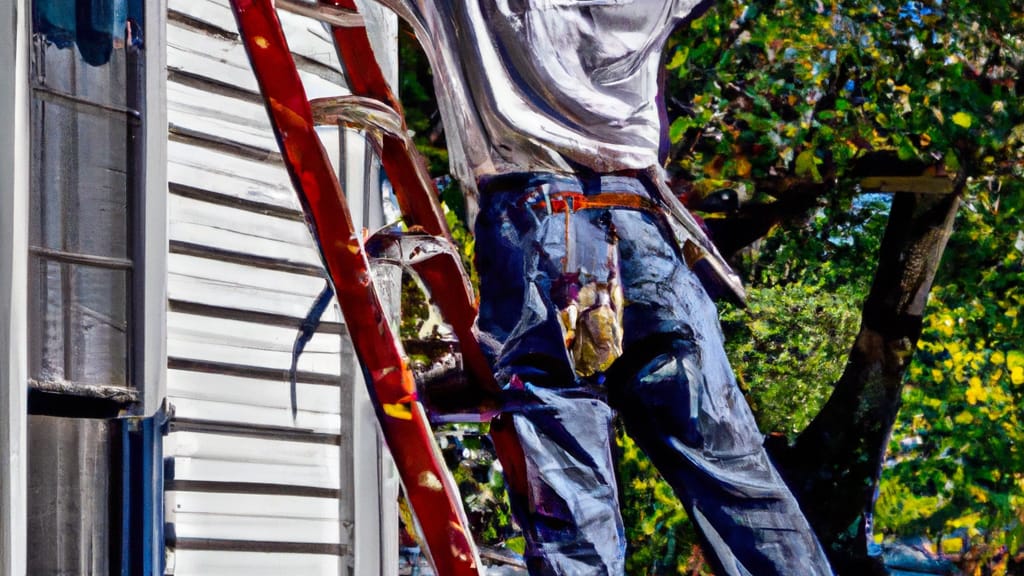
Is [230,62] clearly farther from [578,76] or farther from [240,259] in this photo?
[578,76]

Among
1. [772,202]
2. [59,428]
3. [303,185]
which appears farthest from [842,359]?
[59,428]

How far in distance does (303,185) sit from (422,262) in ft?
1.03

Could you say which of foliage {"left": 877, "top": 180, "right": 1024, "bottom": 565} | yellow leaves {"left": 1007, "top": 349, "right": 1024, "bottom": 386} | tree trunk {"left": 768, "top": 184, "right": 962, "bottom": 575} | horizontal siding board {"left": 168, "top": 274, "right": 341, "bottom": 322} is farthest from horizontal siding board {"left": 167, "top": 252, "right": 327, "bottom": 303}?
yellow leaves {"left": 1007, "top": 349, "right": 1024, "bottom": 386}

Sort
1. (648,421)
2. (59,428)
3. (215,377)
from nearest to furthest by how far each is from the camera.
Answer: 1. (59,428)
2. (648,421)
3. (215,377)

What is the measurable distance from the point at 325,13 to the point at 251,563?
1.27 metres

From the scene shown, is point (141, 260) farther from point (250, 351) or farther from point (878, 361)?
point (878, 361)

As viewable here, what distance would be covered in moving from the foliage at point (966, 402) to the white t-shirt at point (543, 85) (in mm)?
1742

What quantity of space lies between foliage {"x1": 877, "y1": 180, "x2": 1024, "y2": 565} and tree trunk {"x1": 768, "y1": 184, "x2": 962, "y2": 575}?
0.15ft

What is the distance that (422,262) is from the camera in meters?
2.36

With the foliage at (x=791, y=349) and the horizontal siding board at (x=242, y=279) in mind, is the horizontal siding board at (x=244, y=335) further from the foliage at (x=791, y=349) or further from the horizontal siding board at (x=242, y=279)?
the foliage at (x=791, y=349)

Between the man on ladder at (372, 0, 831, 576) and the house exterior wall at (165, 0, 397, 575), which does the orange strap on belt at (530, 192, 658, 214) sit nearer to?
the man on ladder at (372, 0, 831, 576)

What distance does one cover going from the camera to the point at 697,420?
211 cm

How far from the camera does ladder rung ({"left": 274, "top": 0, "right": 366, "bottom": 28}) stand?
7.79ft

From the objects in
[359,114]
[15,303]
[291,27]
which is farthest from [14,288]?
[291,27]
